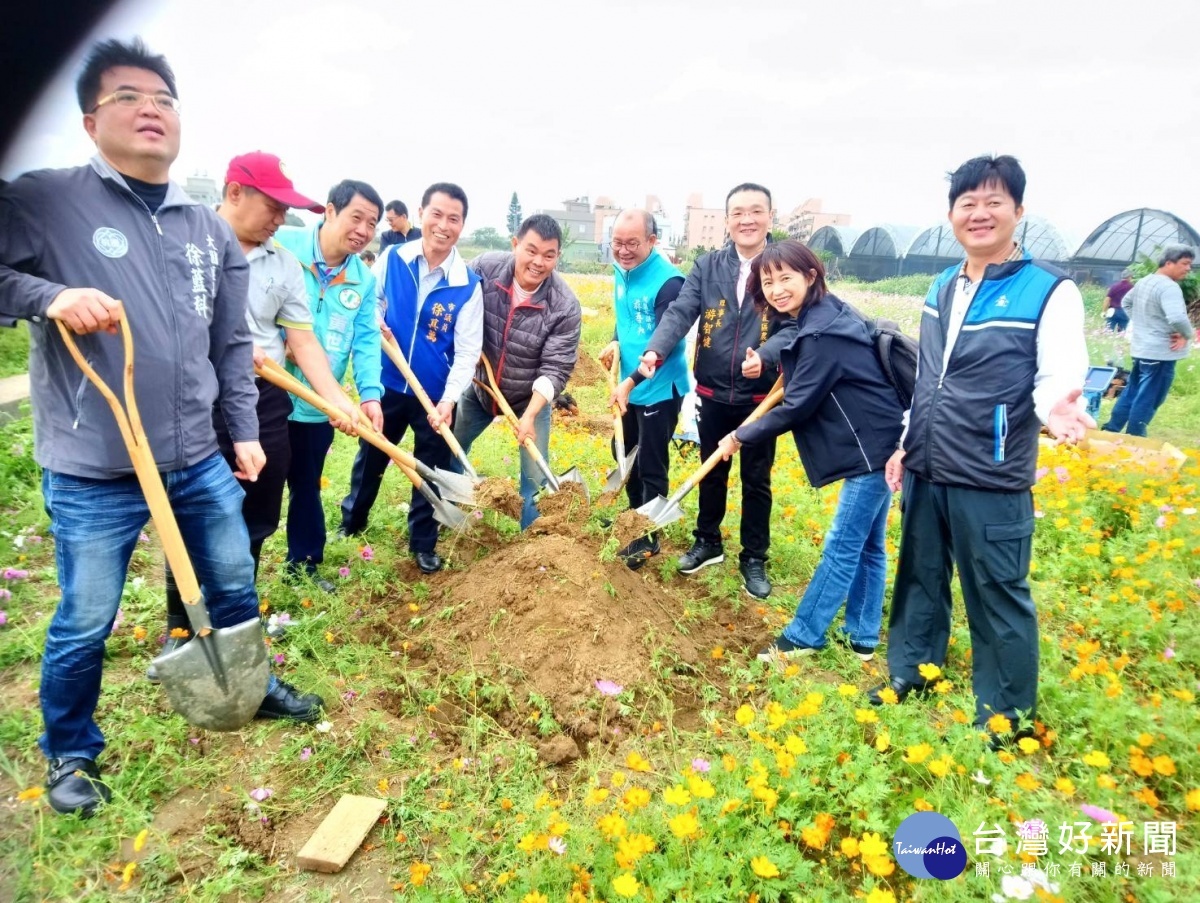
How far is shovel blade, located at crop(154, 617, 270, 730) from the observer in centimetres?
185

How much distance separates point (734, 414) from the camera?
3451mm

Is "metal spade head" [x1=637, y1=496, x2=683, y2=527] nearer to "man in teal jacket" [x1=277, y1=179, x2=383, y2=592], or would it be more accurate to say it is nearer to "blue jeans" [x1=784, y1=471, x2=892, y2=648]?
"blue jeans" [x1=784, y1=471, x2=892, y2=648]

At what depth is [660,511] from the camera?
344 centimetres

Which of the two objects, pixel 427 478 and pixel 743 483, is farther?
pixel 743 483

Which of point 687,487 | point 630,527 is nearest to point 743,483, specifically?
point 687,487

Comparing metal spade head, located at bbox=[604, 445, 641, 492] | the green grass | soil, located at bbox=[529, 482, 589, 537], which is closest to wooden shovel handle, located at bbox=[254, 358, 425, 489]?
soil, located at bbox=[529, 482, 589, 537]

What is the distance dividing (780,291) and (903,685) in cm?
170

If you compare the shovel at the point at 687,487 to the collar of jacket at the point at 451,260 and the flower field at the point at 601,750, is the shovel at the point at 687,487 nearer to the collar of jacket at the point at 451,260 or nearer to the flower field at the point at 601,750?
the flower field at the point at 601,750

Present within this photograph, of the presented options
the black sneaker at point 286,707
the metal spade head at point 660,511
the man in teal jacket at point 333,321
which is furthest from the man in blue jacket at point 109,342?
the metal spade head at point 660,511

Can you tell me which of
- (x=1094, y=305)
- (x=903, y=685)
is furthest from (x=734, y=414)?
(x=1094, y=305)

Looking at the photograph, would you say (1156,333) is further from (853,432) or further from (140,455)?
(140,455)

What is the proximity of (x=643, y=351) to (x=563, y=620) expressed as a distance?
5.68 ft

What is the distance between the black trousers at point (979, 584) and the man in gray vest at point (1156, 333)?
4.82 meters

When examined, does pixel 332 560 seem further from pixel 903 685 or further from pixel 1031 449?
pixel 1031 449
